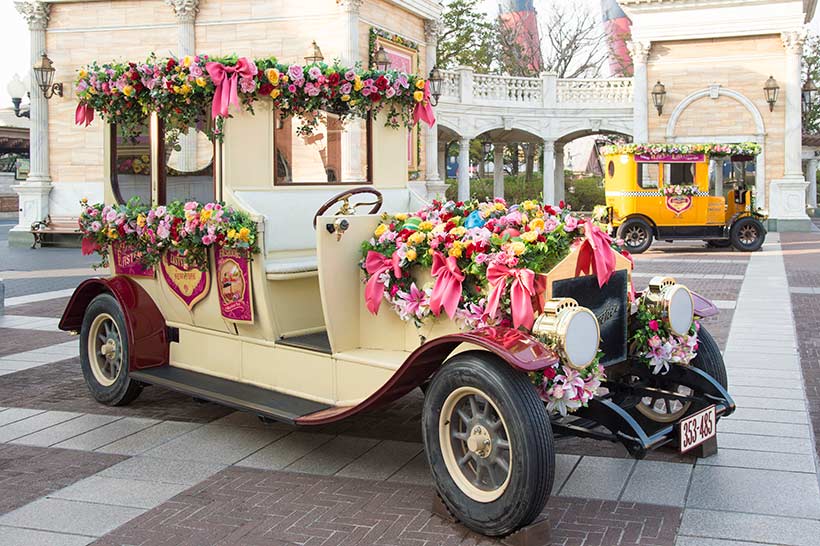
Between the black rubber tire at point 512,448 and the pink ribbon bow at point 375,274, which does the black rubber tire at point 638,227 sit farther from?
the black rubber tire at point 512,448

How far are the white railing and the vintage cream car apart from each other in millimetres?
25102

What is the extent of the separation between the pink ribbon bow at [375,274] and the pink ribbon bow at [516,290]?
717 mm

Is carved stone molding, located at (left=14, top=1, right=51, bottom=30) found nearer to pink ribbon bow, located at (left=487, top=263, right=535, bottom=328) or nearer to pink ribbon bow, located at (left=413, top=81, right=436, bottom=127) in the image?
pink ribbon bow, located at (left=413, top=81, right=436, bottom=127)

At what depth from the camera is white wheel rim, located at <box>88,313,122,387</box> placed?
248 inches

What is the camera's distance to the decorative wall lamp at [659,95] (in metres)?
27.9

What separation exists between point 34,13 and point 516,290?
71.4 ft

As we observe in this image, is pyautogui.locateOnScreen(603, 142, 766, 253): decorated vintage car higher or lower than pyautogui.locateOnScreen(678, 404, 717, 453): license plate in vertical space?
higher

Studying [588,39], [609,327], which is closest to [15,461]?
[609,327]

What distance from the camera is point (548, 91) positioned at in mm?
31375

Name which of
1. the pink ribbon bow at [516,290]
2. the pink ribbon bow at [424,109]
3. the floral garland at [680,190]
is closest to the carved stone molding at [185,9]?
the floral garland at [680,190]

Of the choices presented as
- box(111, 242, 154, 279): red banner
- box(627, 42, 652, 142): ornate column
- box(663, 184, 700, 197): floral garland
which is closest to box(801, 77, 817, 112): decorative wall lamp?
box(627, 42, 652, 142): ornate column

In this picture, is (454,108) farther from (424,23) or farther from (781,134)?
(781,134)

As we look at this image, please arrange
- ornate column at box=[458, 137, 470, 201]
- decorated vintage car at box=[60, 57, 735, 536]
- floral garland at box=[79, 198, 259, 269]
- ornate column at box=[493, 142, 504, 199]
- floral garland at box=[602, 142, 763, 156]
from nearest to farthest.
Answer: decorated vintage car at box=[60, 57, 735, 536], floral garland at box=[79, 198, 259, 269], floral garland at box=[602, 142, 763, 156], ornate column at box=[458, 137, 470, 201], ornate column at box=[493, 142, 504, 199]

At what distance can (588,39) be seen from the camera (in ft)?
148
